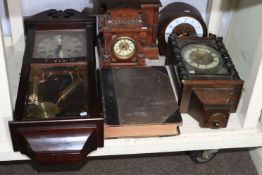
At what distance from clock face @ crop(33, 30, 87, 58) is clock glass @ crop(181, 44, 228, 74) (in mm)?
228

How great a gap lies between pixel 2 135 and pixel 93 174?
29 centimetres

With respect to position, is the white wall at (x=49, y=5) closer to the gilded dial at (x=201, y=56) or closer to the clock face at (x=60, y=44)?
the clock face at (x=60, y=44)

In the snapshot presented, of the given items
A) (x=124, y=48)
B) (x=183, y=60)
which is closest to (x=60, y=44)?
(x=124, y=48)

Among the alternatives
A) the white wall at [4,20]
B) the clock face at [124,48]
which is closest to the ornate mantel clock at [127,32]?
the clock face at [124,48]

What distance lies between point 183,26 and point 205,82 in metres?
0.20

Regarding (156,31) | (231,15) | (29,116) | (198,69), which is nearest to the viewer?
(29,116)

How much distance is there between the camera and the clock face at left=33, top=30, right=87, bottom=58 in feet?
3.29

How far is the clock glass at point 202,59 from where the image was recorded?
37.9 inches

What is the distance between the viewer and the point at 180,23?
107 cm

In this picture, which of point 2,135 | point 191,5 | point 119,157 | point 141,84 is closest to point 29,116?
point 2,135

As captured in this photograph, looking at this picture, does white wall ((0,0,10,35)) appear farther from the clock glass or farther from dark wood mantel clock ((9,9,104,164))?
the clock glass

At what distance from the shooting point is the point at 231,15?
119 cm

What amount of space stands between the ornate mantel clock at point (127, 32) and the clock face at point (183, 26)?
5cm

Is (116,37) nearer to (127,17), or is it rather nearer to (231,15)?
(127,17)
